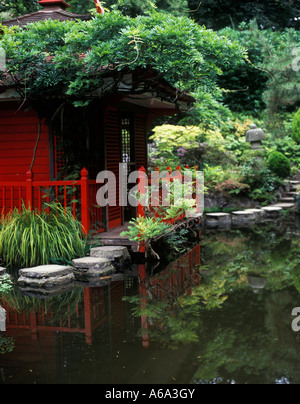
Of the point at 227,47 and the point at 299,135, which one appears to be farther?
the point at 299,135

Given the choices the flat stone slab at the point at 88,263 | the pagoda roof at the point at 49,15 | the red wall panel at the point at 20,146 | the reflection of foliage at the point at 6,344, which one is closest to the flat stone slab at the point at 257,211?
the red wall panel at the point at 20,146

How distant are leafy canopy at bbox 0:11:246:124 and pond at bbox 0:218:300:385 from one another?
11.0ft

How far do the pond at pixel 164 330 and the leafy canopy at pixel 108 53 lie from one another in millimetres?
3342

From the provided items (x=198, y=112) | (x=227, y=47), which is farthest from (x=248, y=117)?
(x=227, y=47)

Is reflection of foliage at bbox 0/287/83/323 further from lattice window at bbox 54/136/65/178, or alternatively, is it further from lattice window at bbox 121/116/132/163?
lattice window at bbox 121/116/132/163

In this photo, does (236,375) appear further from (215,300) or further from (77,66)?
(77,66)

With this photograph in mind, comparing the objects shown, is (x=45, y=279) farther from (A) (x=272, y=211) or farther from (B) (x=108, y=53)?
(A) (x=272, y=211)

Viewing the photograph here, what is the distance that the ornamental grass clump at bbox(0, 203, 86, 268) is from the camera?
7.84 meters

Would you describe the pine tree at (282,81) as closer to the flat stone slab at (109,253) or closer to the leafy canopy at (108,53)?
the leafy canopy at (108,53)

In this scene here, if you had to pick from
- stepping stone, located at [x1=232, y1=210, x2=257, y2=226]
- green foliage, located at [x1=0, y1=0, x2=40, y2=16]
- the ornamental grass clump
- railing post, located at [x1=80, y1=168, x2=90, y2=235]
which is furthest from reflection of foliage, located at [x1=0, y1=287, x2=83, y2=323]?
green foliage, located at [x1=0, y1=0, x2=40, y2=16]

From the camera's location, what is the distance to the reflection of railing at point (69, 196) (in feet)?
27.5

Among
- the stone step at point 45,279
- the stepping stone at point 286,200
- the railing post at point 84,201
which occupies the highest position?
the railing post at point 84,201

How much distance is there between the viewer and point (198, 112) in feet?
40.1

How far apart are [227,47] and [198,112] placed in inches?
167
